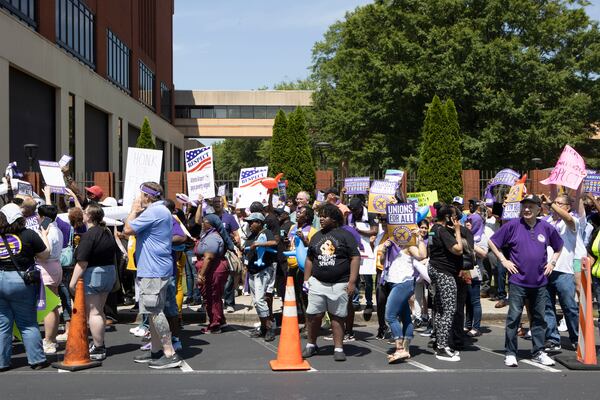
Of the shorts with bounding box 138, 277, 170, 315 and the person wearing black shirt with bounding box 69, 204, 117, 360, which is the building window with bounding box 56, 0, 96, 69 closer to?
the person wearing black shirt with bounding box 69, 204, 117, 360

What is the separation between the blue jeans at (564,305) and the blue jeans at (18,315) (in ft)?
20.6

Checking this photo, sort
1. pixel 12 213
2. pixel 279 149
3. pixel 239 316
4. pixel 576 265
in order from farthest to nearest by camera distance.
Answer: pixel 279 149, pixel 239 316, pixel 576 265, pixel 12 213

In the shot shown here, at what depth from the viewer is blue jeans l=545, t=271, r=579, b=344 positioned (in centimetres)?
835

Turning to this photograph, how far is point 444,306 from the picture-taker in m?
7.98

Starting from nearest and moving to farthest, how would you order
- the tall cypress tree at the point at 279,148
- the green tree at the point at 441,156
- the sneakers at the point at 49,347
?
the sneakers at the point at 49,347
the green tree at the point at 441,156
the tall cypress tree at the point at 279,148

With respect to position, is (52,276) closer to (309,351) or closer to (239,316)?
(309,351)

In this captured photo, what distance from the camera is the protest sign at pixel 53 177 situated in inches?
433

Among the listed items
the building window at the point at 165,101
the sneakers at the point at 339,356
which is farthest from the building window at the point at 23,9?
the building window at the point at 165,101

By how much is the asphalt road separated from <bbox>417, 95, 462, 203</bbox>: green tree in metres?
14.5

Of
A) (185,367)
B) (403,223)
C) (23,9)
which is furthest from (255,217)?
(23,9)

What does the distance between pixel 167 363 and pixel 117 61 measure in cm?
3026

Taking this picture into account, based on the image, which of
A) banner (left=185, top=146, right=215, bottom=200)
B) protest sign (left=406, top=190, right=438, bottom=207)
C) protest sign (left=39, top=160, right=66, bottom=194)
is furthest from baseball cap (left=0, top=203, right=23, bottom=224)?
protest sign (left=406, top=190, right=438, bottom=207)

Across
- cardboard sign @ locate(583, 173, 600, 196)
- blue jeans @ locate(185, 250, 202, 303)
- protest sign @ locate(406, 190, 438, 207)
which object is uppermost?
cardboard sign @ locate(583, 173, 600, 196)

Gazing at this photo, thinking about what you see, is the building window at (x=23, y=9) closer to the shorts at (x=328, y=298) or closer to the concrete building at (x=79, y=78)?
the concrete building at (x=79, y=78)
